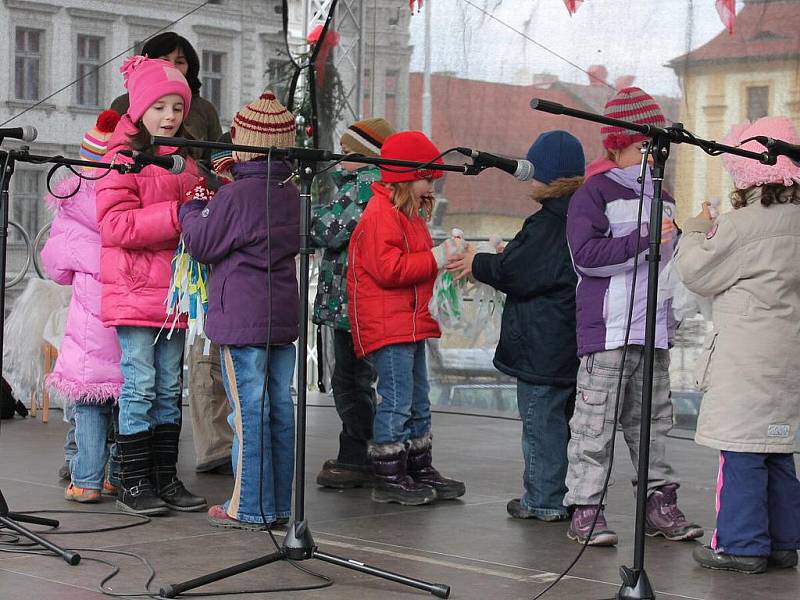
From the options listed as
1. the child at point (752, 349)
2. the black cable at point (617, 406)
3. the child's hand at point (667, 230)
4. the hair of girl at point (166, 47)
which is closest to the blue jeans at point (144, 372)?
the hair of girl at point (166, 47)

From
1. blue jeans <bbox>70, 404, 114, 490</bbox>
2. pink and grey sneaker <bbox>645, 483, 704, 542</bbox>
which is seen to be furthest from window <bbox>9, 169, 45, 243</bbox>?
pink and grey sneaker <bbox>645, 483, 704, 542</bbox>

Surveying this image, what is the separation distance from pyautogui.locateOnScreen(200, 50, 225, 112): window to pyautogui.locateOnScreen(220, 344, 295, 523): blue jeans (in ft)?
14.3

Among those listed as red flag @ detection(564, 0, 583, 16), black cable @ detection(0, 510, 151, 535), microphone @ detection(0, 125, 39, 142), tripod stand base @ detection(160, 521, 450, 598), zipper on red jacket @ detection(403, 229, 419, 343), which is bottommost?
black cable @ detection(0, 510, 151, 535)

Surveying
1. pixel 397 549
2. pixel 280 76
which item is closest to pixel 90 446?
pixel 397 549

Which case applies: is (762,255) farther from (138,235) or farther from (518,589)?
(138,235)

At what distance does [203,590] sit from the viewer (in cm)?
336

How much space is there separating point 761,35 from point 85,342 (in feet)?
12.1

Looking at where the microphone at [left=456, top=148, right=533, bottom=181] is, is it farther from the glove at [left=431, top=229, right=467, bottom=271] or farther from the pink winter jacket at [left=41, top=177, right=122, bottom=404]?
the pink winter jacket at [left=41, top=177, right=122, bottom=404]

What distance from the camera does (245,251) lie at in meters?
4.09

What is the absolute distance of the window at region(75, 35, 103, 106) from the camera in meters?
7.74

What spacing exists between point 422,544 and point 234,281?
1008 millimetres

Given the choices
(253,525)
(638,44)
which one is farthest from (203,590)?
(638,44)

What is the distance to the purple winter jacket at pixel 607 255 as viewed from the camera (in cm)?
402

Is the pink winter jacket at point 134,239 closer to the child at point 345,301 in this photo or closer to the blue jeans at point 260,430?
the blue jeans at point 260,430
